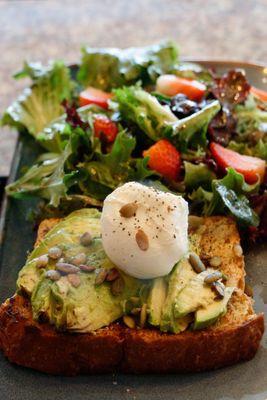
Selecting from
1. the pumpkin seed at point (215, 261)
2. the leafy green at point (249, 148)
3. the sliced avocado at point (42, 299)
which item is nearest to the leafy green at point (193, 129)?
the leafy green at point (249, 148)

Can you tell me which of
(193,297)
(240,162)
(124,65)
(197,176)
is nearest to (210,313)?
Answer: (193,297)

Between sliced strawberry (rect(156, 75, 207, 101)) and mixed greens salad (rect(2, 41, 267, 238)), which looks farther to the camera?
sliced strawberry (rect(156, 75, 207, 101))

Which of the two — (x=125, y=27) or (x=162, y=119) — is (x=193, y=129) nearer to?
(x=162, y=119)

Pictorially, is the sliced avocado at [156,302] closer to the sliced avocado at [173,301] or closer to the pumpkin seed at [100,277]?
the sliced avocado at [173,301]

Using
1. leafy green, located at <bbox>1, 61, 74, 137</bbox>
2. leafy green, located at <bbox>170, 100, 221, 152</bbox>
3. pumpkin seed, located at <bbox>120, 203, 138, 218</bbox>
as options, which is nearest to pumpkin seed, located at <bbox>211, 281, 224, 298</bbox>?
pumpkin seed, located at <bbox>120, 203, 138, 218</bbox>

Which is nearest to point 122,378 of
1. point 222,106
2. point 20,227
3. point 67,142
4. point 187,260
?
point 187,260

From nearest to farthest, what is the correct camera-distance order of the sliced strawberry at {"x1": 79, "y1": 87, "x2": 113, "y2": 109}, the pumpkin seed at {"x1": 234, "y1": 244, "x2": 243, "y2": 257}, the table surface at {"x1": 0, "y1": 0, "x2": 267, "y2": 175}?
1. the pumpkin seed at {"x1": 234, "y1": 244, "x2": 243, "y2": 257}
2. the sliced strawberry at {"x1": 79, "y1": 87, "x2": 113, "y2": 109}
3. the table surface at {"x1": 0, "y1": 0, "x2": 267, "y2": 175}

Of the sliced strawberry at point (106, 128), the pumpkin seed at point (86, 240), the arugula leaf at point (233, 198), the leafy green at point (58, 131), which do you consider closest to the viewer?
the pumpkin seed at point (86, 240)

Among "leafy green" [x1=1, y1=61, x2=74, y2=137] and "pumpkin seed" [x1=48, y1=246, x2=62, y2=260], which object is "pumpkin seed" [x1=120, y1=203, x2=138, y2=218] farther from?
"leafy green" [x1=1, y1=61, x2=74, y2=137]
